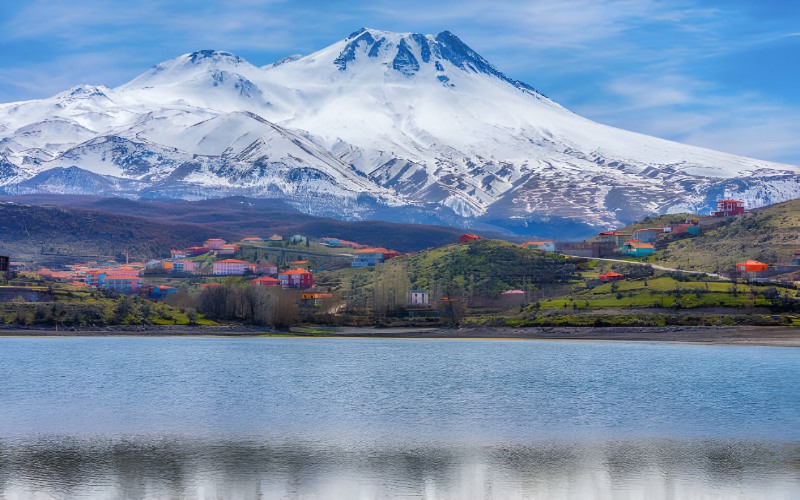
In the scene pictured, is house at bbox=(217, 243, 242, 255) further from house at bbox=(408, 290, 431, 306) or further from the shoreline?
the shoreline

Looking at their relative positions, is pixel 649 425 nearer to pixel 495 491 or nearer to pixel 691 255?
pixel 495 491

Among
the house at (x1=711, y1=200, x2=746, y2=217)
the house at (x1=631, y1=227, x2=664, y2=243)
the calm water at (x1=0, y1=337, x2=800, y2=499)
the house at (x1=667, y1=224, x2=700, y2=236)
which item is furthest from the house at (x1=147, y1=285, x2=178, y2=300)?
the house at (x1=711, y1=200, x2=746, y2=217)

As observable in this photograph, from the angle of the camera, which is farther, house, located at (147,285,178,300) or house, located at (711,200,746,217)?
house, located at (711,200,746,217)

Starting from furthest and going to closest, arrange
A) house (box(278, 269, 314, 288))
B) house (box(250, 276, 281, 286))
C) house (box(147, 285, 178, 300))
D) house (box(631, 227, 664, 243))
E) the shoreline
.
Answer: house (box(631, 227, 664, 243))
house (box(278, 269, 314, 288))
house (box(250, 276, 281, 286))
house (box(147, 285, 178, 300))
the shoreline

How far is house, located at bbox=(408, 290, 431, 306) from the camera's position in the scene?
328 ft

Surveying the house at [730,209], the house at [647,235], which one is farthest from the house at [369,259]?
the house at [730,209]

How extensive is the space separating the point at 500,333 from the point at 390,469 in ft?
185

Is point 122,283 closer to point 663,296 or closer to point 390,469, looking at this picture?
point 663,296

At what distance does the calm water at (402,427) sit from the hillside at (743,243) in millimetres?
41745

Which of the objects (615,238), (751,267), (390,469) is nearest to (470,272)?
(751,267)

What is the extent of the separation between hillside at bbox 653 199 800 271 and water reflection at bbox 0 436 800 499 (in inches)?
2959

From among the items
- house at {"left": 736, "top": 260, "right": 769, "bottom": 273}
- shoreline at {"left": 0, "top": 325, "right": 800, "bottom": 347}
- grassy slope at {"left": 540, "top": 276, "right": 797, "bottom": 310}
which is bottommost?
shoreline at {"left": 0, "top": 325, "right": 800, "bottom": 347}

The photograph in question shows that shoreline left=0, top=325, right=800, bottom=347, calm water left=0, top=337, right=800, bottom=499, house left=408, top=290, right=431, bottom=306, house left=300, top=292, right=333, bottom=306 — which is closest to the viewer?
calm water left=0, top=337, right=800, bottom=499

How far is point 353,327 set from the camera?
3767 inches
